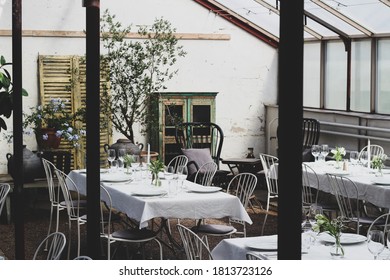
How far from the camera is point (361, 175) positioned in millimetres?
8688

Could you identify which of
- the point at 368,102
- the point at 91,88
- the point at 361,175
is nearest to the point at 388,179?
the point at 361,175

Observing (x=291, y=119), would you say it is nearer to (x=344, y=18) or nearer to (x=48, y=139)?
(x=48, y=139)

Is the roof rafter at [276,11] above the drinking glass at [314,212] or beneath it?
above

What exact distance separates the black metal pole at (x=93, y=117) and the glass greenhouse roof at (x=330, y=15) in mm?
6255

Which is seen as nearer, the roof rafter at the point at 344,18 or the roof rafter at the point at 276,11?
the roof rafter at the point at 344,18

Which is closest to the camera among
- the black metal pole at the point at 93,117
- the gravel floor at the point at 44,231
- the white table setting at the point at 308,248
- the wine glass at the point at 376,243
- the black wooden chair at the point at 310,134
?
the wine glass at the point at 376,243

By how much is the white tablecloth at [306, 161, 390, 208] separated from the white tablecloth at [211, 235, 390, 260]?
103 inches

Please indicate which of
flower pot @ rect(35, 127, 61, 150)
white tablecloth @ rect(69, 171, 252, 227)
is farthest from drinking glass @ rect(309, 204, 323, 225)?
flower pot @ rect(35, 127, 61, 150)

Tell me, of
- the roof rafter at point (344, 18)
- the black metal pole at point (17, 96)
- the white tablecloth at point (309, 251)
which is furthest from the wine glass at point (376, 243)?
the roof rafter at point (344, 18)

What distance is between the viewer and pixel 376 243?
4.61 m

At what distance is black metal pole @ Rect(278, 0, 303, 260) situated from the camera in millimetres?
2900

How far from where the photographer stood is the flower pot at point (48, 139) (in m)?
11.2

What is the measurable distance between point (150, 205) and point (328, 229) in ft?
8.01

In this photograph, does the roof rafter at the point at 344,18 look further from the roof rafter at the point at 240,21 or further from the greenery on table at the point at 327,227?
the greenery on table at the point at 327,227
